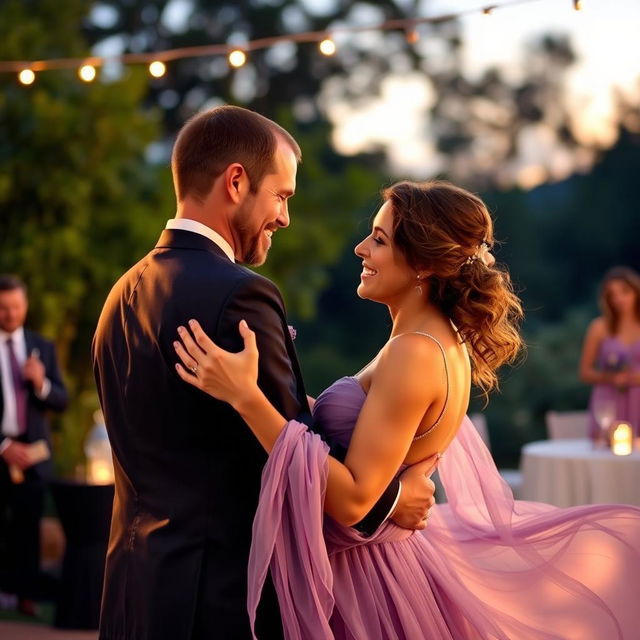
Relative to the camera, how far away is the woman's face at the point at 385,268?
289 cm

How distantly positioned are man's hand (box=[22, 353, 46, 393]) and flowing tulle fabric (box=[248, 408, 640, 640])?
388cm

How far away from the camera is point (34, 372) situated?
6.59m

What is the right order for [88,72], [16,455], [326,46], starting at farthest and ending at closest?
[16,455], [88,72], [326,46]

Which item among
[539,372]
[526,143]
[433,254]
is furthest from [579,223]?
[433,254]

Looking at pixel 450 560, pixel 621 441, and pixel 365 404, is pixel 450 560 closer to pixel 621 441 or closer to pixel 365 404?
pixel 365 404

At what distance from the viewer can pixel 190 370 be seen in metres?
2.28

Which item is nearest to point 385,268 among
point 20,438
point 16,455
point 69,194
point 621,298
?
point 16,455

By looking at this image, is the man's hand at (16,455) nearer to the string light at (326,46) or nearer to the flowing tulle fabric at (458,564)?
the string light at (326,46)

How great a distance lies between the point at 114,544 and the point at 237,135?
3.02 feet

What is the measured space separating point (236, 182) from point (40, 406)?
464cm

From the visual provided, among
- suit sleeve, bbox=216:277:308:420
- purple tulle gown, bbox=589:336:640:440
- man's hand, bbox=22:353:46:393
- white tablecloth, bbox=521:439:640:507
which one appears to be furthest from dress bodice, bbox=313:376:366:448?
purple tulle gown, bbox=589:336:640:440

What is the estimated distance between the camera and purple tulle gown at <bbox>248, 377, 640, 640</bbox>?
2361mm

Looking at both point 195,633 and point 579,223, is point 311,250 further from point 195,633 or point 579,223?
point 195,633

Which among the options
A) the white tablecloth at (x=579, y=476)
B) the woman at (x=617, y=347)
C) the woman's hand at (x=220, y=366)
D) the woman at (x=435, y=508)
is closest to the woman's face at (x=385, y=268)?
the woman at (x=435, y=508)
